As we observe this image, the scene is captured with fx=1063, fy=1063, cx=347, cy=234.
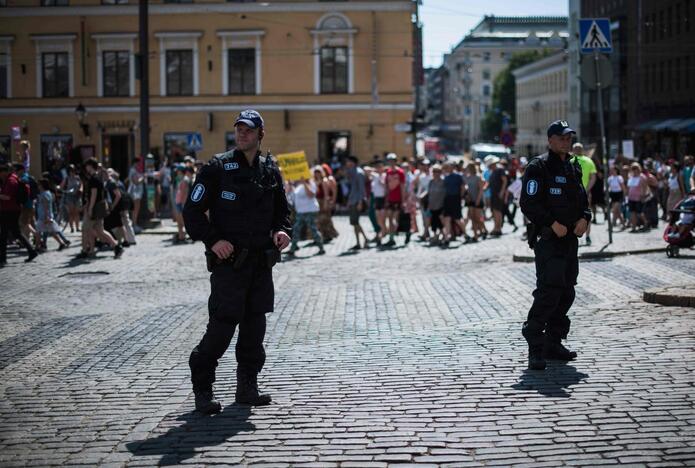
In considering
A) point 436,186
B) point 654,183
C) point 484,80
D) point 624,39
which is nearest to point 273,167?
point 436,186

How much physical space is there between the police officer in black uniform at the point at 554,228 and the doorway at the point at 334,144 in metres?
37.5

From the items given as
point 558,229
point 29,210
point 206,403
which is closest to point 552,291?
point 558,229

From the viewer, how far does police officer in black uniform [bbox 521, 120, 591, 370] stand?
8273 millimetres

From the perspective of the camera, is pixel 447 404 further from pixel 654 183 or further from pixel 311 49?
pixel 311 49

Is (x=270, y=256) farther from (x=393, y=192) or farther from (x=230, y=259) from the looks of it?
(x=393, y=192)

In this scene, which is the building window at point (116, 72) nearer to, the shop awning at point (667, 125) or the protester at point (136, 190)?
the protester at point (136, 190)

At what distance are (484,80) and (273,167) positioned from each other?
15965 cm

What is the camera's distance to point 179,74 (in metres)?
45.7

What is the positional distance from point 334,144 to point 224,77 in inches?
219

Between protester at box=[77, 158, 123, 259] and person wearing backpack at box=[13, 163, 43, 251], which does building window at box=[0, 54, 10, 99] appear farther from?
protester at box=[77, 158, 123, 259]

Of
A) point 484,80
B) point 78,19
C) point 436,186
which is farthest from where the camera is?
point 484,80

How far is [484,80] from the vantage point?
6447 inches

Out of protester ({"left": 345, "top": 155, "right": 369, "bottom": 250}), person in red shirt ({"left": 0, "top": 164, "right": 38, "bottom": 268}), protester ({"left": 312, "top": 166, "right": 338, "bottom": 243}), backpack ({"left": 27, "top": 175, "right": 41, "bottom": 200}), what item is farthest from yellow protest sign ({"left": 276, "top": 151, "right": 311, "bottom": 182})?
person in red shirt ({"left": 0, "top": 164, "right": 38, "bottom": 268})

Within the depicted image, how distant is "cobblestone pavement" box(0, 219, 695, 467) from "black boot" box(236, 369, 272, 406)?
0.10 meters
